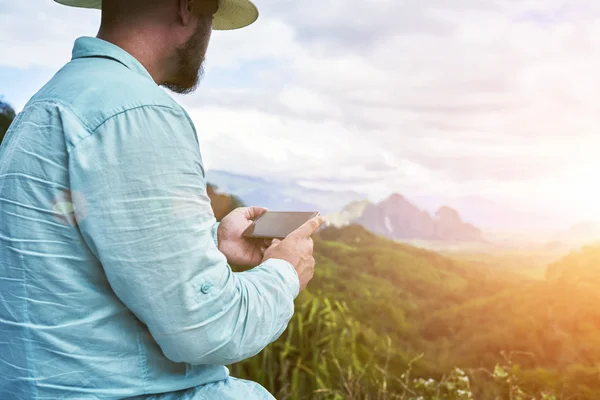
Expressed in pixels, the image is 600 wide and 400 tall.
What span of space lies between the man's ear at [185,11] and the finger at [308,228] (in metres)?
0.53

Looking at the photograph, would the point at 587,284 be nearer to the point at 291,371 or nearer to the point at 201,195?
the point at 291,371

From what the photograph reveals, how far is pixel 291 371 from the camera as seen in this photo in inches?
146

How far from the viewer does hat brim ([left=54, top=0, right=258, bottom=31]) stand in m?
1.83

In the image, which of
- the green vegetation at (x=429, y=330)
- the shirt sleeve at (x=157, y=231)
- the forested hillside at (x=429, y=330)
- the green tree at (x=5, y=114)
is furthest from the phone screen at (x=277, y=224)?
the green tree at (x=5, y=114)

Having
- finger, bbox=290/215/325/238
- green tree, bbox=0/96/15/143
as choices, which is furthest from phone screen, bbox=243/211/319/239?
green tree, bbox=0/96/15/143

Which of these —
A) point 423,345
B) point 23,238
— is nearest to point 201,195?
point 23,238

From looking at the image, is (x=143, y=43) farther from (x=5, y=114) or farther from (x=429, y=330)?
(x=429, y=330)

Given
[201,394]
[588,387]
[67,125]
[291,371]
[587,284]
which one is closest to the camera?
[67,125]

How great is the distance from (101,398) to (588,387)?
12.1ft

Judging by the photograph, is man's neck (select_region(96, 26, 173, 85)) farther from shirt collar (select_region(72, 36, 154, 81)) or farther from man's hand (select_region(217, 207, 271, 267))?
Answer: man's hand (select_region(217, 207, 271, 267))

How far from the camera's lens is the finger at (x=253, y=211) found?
188cm

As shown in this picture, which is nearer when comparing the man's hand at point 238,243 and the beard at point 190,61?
the beard at point 190,61

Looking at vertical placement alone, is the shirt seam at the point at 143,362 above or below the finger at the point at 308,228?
below

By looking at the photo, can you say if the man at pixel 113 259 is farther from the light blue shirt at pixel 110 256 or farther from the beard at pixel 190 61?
the beard at pixel 190 61
